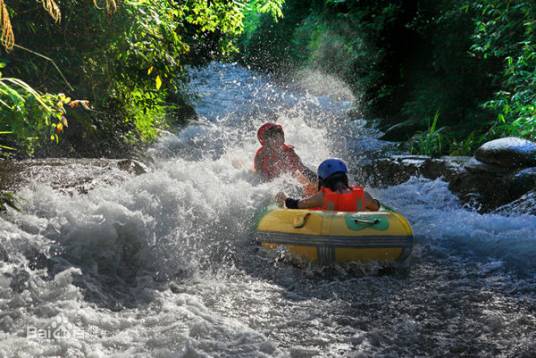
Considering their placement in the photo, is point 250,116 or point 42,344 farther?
point 250,116

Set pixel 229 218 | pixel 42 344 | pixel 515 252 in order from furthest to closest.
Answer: pixel 229 218 → pixel 515 252 → pixel 42 344

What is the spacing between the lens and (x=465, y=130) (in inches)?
424

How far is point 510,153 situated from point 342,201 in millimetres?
2846

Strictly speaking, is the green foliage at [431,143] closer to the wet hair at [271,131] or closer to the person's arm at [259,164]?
the wet hair at [271,131]

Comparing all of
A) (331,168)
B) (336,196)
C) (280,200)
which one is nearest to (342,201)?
(336,196)

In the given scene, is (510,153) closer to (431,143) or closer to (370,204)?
(370,204)

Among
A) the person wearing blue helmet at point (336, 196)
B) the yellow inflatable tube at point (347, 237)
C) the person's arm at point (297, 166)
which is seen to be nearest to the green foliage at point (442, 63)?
the person's arm at point (297, 166)

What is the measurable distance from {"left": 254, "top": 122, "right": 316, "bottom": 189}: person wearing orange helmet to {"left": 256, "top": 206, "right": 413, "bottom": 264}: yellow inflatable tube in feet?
7.80

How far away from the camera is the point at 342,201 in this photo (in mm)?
5848

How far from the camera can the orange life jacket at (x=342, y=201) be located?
5.85m

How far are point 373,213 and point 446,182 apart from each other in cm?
322

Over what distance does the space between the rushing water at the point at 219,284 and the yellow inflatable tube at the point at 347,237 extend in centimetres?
15

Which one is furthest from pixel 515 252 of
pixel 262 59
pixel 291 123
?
pixel 262 59

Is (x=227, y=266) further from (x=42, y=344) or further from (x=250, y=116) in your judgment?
(x=250, y=116)
